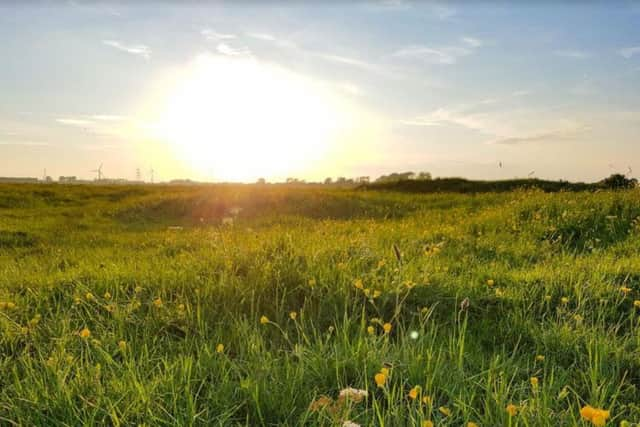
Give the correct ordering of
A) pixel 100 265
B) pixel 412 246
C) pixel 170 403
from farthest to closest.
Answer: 1. pixel 412 246
2. pixel 100 265
3. pixel 170 403

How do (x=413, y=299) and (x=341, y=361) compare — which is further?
(x=413, y=299)

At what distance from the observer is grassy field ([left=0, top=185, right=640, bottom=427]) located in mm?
2498

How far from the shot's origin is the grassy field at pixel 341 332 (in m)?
2.50

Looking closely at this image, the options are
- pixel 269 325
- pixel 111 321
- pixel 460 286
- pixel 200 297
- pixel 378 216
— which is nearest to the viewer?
pixel 111 321

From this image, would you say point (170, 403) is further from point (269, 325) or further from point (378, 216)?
point (378, 216)

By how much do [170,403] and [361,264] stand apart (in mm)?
3166

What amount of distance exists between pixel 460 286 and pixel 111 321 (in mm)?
3218

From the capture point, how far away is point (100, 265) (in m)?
6.00

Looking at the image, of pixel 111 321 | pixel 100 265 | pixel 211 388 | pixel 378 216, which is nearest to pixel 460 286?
pixel 211 388

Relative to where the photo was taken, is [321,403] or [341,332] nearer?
[321,403]

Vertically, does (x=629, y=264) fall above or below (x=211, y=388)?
above

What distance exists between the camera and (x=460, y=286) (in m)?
4.74

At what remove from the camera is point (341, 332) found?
3.71 metres

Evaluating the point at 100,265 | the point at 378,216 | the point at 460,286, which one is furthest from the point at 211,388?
the point at 378,216
